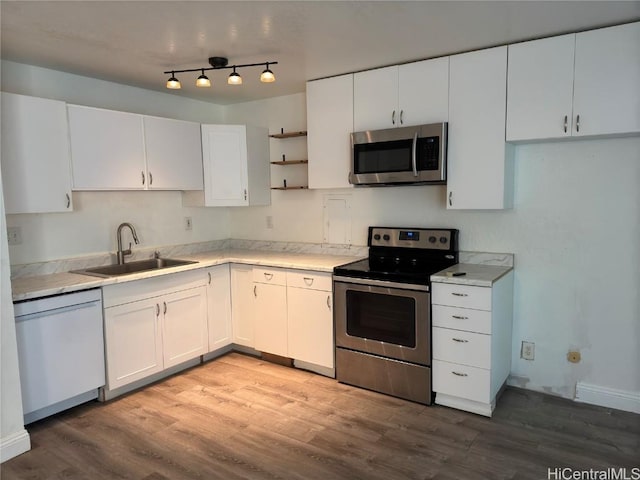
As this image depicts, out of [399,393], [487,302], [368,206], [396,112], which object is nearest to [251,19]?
[396,112]

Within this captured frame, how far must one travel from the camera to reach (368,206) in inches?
145

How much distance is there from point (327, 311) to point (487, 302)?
1.16 metres

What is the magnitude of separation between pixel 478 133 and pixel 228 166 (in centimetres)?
215

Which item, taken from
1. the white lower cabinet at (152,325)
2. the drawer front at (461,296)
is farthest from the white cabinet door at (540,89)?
the white lower cabinet at (152,325)

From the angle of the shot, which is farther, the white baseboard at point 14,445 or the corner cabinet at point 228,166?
the corner cabinet at point 228,166

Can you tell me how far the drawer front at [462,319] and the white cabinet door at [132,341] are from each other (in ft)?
6.66

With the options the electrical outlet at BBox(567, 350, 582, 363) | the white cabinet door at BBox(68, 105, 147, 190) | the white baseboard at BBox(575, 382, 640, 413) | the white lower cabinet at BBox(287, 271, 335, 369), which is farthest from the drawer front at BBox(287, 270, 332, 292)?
the white baseboard at BBox(575, 382, 640, 413)

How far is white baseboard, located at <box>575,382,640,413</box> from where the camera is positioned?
2.77 m

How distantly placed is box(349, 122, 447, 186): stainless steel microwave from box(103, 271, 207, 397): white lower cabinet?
159 centimetres

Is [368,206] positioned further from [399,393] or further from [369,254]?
[399,393]

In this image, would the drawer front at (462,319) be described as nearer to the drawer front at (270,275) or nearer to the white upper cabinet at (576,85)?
the white upper cabinet at (576,85)

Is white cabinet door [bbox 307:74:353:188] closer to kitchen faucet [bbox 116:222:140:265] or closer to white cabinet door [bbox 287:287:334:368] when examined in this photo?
white cabinet door [bbox 287:287:334:368]

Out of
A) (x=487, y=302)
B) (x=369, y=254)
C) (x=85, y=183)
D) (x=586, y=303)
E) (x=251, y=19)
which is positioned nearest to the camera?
(x=251, y=19)

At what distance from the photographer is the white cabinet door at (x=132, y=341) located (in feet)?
9.90
